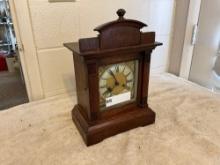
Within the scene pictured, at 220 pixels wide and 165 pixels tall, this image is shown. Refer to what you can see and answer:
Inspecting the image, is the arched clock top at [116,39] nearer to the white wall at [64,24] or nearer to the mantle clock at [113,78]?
the mantle clock at [113,78]

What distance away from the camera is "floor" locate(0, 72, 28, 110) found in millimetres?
1407

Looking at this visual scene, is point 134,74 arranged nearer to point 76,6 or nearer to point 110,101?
point 110,101

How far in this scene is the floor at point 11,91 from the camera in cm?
141

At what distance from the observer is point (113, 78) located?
559 mm

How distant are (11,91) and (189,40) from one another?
59.0 inches

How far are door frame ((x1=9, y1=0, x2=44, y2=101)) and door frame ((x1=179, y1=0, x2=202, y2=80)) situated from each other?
75 cm

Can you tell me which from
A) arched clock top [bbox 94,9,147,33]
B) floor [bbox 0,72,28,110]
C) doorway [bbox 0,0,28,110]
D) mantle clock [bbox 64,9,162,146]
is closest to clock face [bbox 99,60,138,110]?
mantle clock [bbox 64,9,162,146]

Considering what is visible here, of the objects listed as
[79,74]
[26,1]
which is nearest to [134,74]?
[79,74]

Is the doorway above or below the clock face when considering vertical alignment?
below

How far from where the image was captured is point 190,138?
1.86 ft

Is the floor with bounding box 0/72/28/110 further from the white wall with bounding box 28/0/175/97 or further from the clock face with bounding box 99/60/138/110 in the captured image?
the clock face with bounding box 99/60/138/110

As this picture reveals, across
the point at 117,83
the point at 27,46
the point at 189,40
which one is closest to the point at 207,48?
the point at 189,40

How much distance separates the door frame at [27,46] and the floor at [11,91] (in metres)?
0.69

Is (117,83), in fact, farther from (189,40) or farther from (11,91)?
(11,91)
